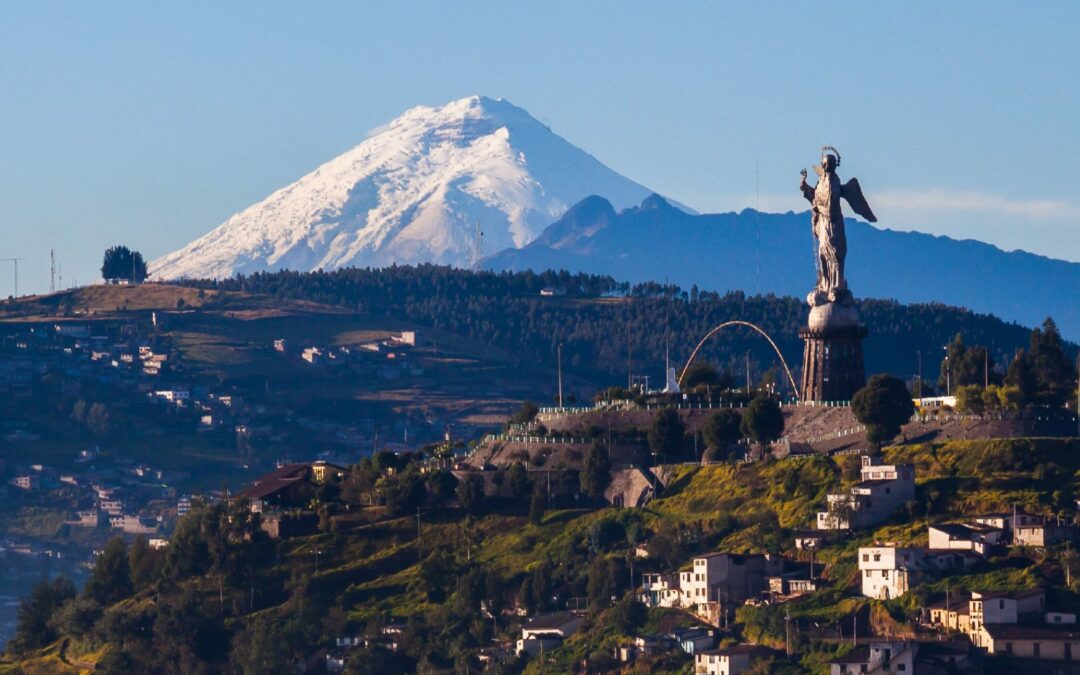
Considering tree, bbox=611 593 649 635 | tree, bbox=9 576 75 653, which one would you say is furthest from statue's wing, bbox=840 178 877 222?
tree, bbox=9 576 75 653

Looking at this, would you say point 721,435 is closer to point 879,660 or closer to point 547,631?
point 547,631

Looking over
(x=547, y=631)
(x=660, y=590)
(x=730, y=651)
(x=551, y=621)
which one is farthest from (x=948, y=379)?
(x=730, y=651)

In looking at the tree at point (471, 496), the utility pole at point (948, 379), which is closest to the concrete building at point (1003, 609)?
the tree at point (471, 496)

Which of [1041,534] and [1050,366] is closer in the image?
[1041,534]

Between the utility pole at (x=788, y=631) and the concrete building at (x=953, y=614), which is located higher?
the concrete building at (x=953, y=614)

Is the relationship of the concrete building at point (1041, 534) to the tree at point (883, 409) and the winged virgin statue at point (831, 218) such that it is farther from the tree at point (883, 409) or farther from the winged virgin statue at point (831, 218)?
the winged virgin statue at point (831, 218)

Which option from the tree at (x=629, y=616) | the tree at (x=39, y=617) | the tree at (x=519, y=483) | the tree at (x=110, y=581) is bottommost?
the tree at (x=39, y=617)
